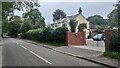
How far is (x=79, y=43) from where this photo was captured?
133ft

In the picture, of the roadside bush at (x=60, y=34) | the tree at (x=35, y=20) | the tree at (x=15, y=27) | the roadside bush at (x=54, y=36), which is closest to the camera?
the roadside bush at (x=60, y=34)

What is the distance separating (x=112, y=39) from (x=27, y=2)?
1802 cm

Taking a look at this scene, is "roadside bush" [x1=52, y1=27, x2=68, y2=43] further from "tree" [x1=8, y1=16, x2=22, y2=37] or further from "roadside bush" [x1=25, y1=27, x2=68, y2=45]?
"tree" [x1=8, y1=16, x2=22, y2=37]

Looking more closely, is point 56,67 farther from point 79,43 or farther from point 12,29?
point 12,29

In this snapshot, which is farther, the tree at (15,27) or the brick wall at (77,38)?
the tree at (15,27)

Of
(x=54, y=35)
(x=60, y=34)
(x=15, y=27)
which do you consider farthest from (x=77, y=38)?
(x=15, y=27)

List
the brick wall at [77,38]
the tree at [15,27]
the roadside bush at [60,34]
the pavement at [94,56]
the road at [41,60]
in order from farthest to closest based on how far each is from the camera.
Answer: the tree at [15,27] → the roadside bush at [60,34] → the brick wall at [77,38] → the road at [41,60] → the pavement at [94,56]

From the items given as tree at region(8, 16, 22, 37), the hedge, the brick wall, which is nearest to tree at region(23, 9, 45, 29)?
tree at region(8, 16, 22, 37)

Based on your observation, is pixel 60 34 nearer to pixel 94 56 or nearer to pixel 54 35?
pixel 54 35

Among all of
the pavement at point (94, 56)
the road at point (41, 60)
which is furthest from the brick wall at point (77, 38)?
the road at point (41, 60)

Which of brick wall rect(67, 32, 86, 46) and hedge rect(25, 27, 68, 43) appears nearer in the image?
brick wall rect(67, 32, 86, 46)

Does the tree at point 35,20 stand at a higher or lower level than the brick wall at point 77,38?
higher

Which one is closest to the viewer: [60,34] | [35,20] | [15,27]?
[60,34]

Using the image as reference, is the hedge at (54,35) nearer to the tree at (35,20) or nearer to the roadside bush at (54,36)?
the roadside bush at (54,36)
